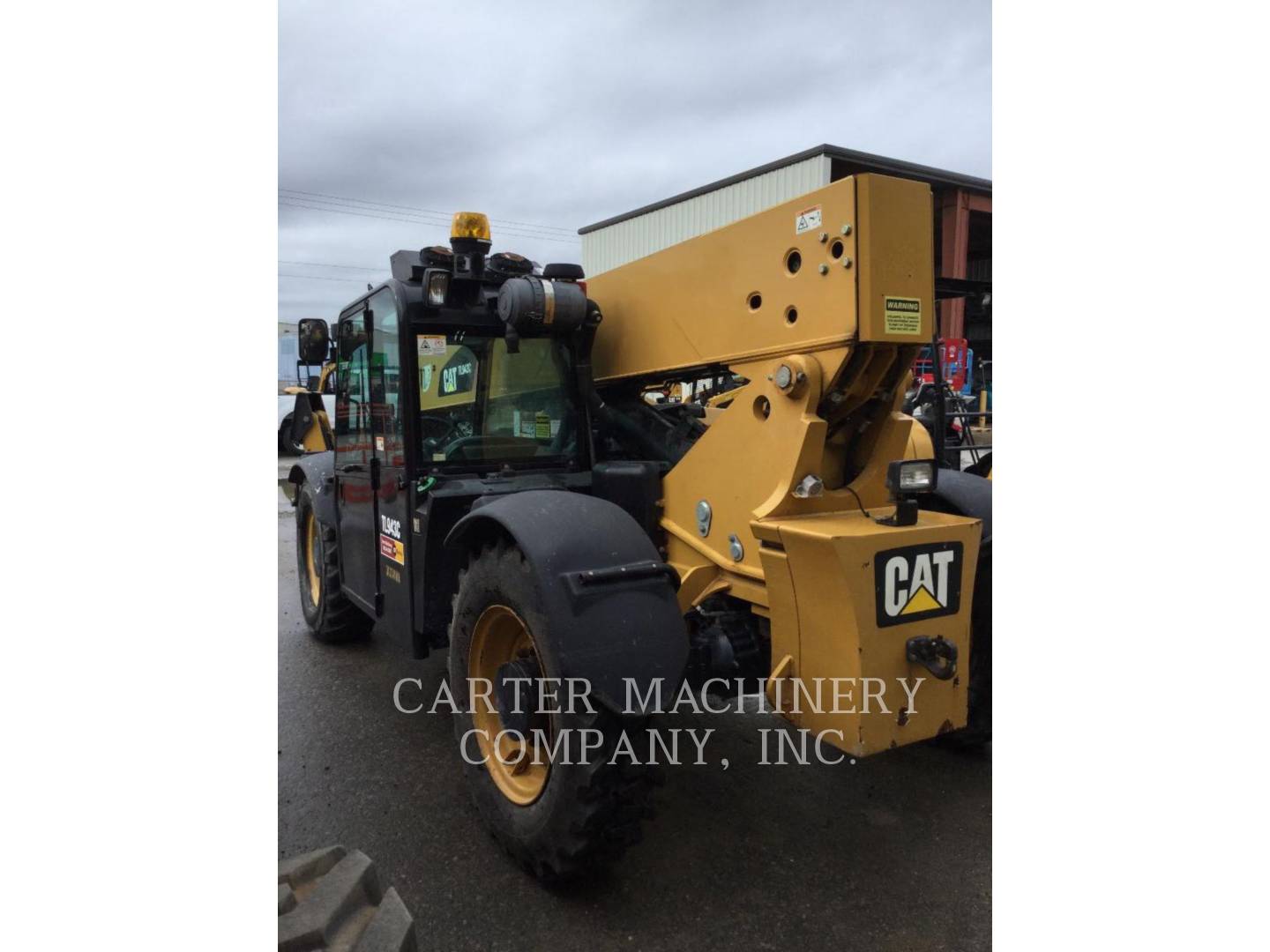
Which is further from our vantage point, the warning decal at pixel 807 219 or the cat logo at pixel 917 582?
the warning decal at pixel 807 219

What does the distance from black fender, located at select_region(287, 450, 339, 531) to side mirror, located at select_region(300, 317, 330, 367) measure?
88cm

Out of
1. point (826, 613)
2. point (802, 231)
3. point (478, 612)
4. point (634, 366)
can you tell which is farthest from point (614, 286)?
point (826, 613)

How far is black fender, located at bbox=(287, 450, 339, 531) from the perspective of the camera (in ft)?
16.1

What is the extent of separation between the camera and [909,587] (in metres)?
2.51

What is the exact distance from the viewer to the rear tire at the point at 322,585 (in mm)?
5012

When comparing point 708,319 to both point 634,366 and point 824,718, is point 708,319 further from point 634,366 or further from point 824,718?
point 824,718

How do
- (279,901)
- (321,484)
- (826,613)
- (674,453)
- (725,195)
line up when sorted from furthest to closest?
(725,195)
(321,484)
(674,453)
(826,613)
(279,901)

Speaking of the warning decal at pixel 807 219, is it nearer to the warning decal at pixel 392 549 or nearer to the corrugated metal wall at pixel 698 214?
the warning decal at pixel 392 549

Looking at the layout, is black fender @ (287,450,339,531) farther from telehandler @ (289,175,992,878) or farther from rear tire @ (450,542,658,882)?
rear tire @ (450,542,658,882)

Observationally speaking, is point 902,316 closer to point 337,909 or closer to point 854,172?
point 337,909

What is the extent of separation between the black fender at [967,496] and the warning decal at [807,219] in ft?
4.54

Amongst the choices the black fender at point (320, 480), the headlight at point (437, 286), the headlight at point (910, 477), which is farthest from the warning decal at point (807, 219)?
the black fender at point (320, 480)

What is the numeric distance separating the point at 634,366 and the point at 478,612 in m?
1.34

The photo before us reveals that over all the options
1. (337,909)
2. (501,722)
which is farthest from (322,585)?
(337,909)
